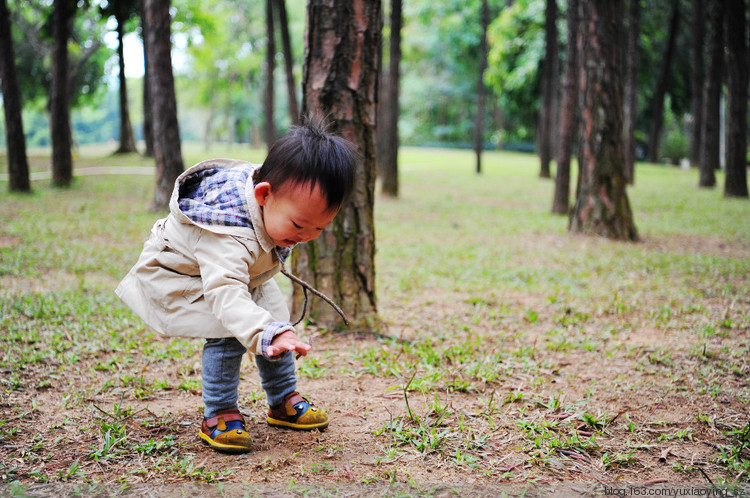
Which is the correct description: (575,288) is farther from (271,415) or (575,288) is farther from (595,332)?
(271,415)

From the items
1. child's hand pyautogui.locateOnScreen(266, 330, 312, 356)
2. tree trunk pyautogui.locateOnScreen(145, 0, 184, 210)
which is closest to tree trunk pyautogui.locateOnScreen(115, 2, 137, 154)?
tree trunk pyautogui.locateOnScreen(145, 0, 184, 210)

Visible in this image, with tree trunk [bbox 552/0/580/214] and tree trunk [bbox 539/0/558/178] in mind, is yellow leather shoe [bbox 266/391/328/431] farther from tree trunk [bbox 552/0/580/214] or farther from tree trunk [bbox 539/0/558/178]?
tree trunk [bbox 539/0/558/178]

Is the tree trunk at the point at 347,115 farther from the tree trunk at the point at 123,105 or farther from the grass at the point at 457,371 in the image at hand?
the tree trunk at the point at 123,105

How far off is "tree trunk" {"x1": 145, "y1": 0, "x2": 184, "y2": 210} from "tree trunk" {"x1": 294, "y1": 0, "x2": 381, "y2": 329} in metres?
5.71

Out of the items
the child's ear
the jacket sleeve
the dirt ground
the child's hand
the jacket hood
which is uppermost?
A: the child's ear

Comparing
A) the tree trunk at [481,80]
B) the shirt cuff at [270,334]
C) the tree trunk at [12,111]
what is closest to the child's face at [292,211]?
the shirt cuff at [270,334]

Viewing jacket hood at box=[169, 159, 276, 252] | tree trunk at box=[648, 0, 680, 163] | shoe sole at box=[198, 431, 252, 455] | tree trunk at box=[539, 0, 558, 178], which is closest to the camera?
jacket hood at box=[169, 159, 276, 252]

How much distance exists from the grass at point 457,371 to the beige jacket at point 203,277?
54cm

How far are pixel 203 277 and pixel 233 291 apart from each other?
0.15 meters

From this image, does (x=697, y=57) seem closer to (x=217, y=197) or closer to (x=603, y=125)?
(x=603, y=125)

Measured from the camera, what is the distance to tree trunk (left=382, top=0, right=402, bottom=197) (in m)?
11.8

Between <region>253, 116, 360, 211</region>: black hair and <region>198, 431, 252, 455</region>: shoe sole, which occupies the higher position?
<region>253, 116, 360, 211</region>: black hair

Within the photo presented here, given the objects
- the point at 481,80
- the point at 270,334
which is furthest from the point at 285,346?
the point at 481,80

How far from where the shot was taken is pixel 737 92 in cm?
1209
